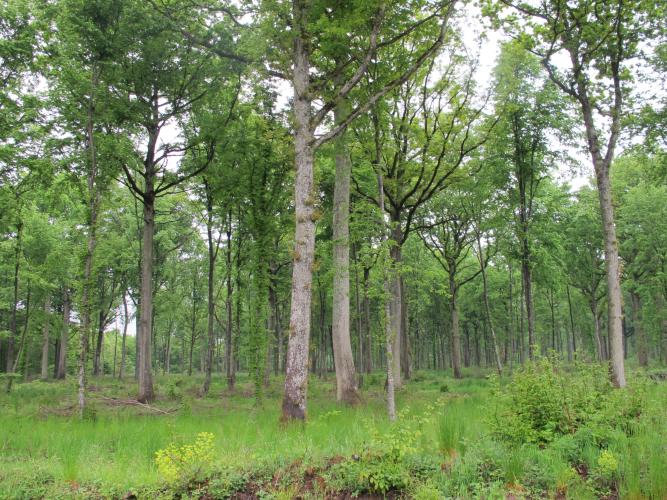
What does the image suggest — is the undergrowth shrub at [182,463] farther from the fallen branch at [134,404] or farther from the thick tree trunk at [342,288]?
the fallen branch at [134,404]

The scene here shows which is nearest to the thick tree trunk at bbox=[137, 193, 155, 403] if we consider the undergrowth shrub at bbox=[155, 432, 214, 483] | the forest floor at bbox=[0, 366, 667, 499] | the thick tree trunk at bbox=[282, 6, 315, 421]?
the thick tree trunk at bbox=[282, 6, 315, 421]

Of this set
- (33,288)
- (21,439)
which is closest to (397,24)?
(21,439)

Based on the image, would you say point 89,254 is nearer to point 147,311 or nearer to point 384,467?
point 147,311

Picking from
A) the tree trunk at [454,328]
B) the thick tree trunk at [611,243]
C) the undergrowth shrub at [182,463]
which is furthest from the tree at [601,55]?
the tree trunk at [454,328]

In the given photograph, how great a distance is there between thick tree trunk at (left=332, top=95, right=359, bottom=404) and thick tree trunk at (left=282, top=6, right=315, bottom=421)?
183cm

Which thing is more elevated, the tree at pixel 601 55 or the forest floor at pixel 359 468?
the tree at pixel 601 55

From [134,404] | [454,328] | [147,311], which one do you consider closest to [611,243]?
[134,404]

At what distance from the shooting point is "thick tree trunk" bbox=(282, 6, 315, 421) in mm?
8633

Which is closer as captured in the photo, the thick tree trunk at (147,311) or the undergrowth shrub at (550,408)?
the undergrowth shrub at (550,408)

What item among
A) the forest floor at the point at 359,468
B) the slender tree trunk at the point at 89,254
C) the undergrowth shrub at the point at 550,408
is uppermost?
the slender tree trunk at the point at 89,254

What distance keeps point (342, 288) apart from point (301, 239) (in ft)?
13.3

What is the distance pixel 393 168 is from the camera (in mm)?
15648

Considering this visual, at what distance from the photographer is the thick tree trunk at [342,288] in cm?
1218

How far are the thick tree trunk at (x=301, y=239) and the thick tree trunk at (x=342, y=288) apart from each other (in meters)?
1.83
